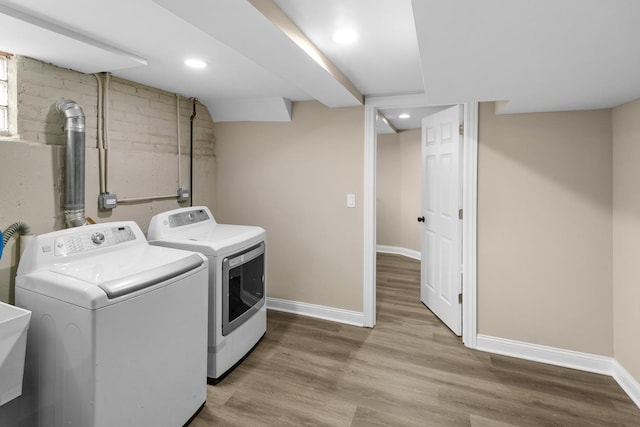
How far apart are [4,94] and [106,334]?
166 centimetres

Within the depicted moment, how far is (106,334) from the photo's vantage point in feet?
4.69

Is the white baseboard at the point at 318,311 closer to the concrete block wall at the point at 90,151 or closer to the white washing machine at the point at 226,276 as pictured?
the white washing machine at the point at 226,276

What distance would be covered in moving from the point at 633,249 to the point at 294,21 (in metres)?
2.43

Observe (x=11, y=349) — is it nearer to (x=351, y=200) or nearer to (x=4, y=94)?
(x=4, y=94)

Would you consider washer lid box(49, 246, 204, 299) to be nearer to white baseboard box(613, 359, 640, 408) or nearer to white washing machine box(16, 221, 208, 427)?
white washing machine box(16, 221, 208, 427)

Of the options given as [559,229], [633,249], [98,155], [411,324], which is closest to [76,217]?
[98,155]

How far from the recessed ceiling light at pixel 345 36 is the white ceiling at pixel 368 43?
0.14 feet

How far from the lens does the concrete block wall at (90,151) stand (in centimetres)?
196

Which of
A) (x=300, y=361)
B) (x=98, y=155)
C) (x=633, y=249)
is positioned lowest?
(x=300, y=361)

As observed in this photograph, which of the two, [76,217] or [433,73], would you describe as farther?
[76,217]

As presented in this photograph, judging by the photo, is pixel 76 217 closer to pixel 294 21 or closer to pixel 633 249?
pixel 294 21

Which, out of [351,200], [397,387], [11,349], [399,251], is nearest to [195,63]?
[351,200]

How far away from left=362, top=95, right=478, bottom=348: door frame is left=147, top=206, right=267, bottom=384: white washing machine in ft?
3.32

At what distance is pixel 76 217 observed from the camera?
2.17 m
